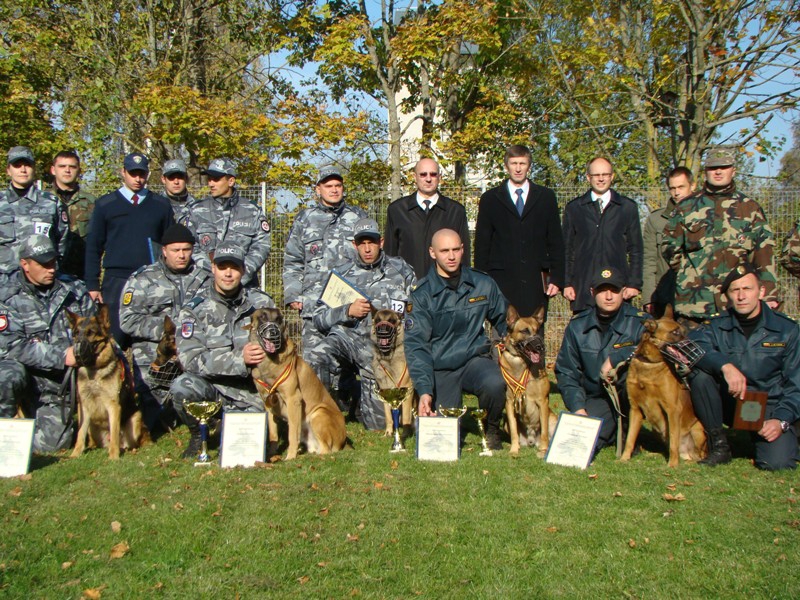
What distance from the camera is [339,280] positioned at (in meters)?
6.65

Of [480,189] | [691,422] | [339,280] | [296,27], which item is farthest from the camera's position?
[296,27]

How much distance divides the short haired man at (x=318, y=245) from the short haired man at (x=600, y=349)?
2589mm

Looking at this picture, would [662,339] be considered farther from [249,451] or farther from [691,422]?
[249,451]

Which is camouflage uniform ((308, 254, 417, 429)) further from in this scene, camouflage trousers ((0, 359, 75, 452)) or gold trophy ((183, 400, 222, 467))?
camouflage trousers ((0, 359, 75, 452))

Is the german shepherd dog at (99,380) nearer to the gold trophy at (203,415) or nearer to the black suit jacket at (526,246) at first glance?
the gold trophy at (203,415)

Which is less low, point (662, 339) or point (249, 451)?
point (662, 339)

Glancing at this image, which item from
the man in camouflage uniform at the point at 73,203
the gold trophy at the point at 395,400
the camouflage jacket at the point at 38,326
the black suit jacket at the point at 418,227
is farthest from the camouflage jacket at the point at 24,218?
the gold trophy at the point at 395,400

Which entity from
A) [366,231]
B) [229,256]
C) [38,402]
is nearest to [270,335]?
[229,256]

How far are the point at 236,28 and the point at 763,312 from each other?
11.9 meters

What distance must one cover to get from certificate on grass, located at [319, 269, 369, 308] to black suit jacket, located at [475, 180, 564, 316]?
148 centimetres

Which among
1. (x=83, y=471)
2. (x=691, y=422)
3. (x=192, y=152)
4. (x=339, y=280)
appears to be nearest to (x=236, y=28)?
(x=192, y=152)

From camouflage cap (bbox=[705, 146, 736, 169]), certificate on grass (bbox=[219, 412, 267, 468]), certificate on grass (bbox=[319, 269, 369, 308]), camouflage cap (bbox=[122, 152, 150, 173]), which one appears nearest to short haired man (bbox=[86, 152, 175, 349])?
camouflage cap (bbox=[122, 152, 150, 173])

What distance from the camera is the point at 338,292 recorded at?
666 cm

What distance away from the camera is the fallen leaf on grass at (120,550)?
11.7 feet
